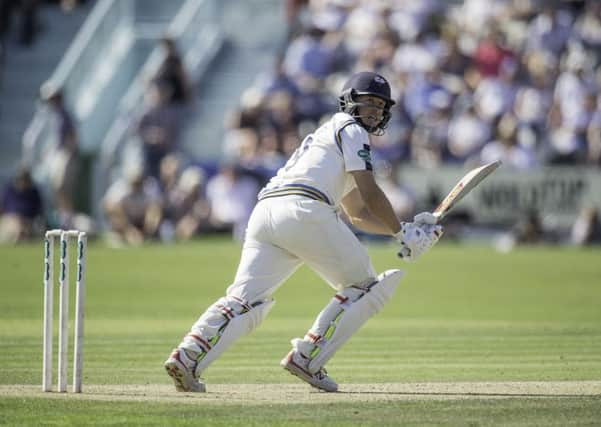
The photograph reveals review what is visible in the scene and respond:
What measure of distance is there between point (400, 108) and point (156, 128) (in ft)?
12.2

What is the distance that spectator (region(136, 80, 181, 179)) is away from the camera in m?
22.1

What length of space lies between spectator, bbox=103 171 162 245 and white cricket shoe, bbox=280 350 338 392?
13090 millimetres

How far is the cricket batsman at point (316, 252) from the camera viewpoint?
24.7 feet

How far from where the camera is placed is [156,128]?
72.8ft

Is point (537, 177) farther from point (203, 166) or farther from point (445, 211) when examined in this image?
point (445, 211)

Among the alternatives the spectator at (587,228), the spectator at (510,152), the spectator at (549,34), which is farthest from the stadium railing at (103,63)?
the spectator at (587,228)

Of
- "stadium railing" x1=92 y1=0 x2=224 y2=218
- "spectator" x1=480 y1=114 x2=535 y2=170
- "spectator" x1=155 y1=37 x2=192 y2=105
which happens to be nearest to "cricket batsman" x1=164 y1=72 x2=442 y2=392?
"spectator" x1=480 y1=114 x2=535 y2=170

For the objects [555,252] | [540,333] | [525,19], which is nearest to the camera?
[540,333]

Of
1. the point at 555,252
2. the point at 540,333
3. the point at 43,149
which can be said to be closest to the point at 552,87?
the point at 555,252

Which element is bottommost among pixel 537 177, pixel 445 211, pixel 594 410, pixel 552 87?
pixel 594 410

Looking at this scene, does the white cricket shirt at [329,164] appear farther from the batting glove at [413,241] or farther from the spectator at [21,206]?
the spectator at [21,206]

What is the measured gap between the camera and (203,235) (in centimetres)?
2147

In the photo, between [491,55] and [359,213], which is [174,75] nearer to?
[491,55]

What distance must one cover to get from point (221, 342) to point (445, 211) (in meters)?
1.41
